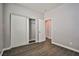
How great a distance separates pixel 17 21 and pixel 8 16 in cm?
25

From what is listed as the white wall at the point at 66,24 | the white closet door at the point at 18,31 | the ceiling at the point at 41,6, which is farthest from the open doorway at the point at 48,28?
the white closet door at the point at 18,31

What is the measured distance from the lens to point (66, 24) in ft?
5.70

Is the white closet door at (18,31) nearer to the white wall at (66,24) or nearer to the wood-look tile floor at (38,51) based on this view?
the wood-look tile floor at (38,51)

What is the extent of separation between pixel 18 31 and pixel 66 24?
1228 mm

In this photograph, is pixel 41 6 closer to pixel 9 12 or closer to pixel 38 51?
pixel 9 12

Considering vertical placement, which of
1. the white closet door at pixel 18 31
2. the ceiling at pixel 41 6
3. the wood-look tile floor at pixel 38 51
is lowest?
the wood-look tile floor at pixel 38 51

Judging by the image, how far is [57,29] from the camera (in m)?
1.79

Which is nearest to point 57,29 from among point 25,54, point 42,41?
point 42,41

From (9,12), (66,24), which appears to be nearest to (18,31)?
(9,12)

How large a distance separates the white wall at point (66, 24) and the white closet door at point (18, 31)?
658 millimetres

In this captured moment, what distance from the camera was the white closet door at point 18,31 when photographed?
170 cm

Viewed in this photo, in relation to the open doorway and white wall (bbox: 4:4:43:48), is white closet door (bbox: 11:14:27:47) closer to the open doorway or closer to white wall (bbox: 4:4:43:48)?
white wall (bbox: 4:4:43:48)

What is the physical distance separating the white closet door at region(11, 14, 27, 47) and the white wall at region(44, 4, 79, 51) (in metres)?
0.66

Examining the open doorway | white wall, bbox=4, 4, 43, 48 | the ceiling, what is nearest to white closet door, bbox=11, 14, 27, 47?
white wall, bbox=4, 4, 43, 48
